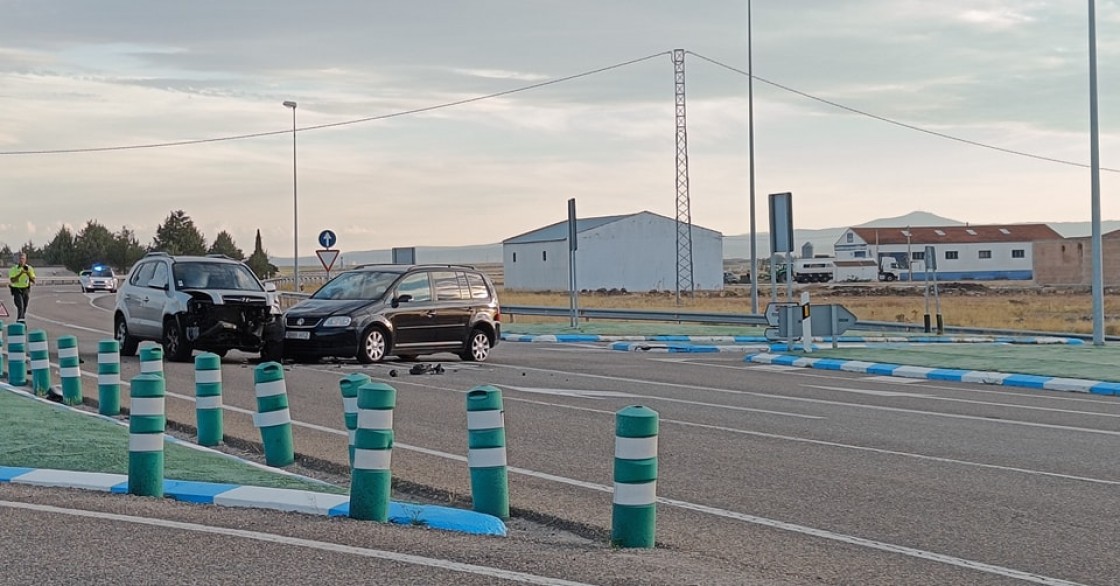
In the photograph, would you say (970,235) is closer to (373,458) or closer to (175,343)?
(175,343)

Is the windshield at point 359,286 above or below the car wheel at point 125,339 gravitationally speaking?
above

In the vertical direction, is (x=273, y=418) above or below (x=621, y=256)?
below

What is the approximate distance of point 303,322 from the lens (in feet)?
68.6

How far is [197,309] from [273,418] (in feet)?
34.6

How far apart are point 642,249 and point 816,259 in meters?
31.0

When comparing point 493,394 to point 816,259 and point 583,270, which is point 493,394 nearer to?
point 583,270

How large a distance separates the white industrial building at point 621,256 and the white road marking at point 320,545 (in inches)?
2938

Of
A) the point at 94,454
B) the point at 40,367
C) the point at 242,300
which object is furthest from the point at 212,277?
the point at 94,454

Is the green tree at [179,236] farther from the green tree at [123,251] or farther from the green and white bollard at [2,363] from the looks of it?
the green and white bollard at [2,363]

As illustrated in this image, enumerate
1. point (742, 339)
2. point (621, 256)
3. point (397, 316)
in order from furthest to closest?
point (621, 256)
point (742, 339)
point (397, 316)

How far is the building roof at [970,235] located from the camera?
115 metres

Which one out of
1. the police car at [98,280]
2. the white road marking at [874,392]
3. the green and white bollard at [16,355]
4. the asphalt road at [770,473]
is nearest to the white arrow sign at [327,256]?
the asphalt road at [770,473]

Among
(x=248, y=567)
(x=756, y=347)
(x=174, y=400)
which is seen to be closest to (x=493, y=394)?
(x=248, y=567)

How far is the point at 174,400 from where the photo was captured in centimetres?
1557
